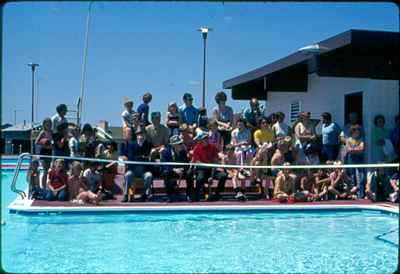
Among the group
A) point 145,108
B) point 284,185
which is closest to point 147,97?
point 145,108

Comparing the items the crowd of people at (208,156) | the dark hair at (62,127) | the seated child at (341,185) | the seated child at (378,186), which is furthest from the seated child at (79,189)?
the seated child at (378,186)

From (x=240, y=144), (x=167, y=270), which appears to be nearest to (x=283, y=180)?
(x=240, y=144)

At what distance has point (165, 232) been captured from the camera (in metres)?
7.37

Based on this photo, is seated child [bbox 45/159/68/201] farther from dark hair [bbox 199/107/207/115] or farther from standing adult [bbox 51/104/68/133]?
dark hair [bbox 199/107/207/115]

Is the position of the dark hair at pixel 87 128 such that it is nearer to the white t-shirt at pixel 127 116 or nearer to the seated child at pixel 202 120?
the white t-shirt at pixel 127 116

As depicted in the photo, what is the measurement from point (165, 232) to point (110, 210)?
1676 millimetres

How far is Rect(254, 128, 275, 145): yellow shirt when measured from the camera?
34.5 feet

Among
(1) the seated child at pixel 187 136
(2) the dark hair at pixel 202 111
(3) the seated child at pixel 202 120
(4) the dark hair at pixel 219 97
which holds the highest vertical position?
(4) the dark hair at pixel 219 97

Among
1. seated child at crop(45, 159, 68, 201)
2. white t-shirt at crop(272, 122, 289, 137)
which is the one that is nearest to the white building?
white t-shirt at crop(272, 122, 289, 137)

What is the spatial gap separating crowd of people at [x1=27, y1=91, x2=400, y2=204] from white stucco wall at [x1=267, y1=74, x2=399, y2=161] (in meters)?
0.51

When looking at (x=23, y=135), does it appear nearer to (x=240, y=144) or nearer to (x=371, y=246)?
(x=240, y=144)

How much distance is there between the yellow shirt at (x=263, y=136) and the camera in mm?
10523

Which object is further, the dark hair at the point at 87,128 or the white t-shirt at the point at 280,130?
the white t-shirt at the point at 280,130

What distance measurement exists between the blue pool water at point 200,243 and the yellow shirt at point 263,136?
195 cm
